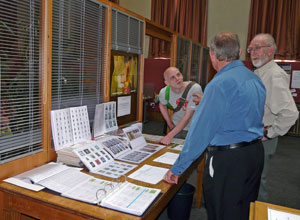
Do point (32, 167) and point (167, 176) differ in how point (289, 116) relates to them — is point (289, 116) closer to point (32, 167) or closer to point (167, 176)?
point (167, 176)

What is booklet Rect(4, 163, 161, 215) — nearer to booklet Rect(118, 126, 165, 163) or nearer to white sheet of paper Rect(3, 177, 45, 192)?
white sheet of paper Rect(3, 177, 45, 192)

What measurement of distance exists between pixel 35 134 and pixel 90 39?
85 centimetres

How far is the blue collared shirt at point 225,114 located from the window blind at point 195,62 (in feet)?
11.4

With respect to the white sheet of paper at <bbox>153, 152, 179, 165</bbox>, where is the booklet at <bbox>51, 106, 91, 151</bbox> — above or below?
above

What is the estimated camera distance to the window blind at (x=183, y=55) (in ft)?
13.5

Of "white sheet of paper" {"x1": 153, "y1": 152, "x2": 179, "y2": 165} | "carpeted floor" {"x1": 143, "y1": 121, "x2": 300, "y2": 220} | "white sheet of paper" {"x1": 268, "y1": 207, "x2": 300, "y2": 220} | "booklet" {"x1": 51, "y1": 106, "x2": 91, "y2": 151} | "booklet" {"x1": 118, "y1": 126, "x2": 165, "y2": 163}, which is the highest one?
"booklet" {"x1": 51, "y1": 106, "x2": 91, "y2": 151}

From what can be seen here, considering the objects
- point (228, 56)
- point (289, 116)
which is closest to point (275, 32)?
Result: point (289, 116)

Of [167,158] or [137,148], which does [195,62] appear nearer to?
[137,148]

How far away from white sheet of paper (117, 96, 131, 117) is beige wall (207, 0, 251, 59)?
5738 mm

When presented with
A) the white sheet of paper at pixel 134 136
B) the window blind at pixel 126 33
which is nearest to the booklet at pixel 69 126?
the white sheet of paper at pixel 134 136

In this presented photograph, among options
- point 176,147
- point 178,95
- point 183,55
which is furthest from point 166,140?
point 183,55

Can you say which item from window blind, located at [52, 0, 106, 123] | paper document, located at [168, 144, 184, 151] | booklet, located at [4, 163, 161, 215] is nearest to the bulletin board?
window blind, located at [52, 0, 106, 123]

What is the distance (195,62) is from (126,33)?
9.86ft

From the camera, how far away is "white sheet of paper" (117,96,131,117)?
2541 mm
